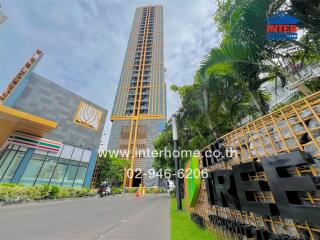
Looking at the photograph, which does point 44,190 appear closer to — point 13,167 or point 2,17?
point 13,167

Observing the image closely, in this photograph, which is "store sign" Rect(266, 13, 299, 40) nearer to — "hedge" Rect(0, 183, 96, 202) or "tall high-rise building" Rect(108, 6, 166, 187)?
"hedge" Rect(0, 183, 96, 202)

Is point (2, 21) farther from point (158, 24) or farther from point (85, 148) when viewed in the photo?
point (158, 24)

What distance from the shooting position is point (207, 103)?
6.84 m

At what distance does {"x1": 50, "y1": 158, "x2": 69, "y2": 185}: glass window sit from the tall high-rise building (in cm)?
2084

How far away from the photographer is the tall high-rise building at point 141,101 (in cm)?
4588

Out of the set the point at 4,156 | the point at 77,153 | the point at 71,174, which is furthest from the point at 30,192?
the point at 77,153

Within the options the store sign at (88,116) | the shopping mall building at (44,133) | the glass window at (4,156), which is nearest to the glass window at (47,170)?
the shopping mall building at (44,133)

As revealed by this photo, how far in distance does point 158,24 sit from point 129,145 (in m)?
50.4

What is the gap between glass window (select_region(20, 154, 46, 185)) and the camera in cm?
1838

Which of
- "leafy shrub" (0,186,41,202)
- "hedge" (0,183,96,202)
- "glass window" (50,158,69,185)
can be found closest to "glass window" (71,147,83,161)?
"glass window" (50,158,69,185)

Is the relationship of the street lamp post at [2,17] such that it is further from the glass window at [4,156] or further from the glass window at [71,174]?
the glass window at [71,174]

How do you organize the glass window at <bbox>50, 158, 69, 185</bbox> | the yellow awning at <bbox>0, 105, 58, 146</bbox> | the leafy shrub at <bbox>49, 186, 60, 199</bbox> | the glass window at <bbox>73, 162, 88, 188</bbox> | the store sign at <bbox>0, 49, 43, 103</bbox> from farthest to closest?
the glass window at <bbox>73, 162, 88, 188</bbox> → the glass window at <bbox>50, 158, 69, 185</bbox> → the store sign at <bbox>0, 49, 43, 103</bbox> → the leafy shrub at <bbox>49, 186, 60, 199</bbox> → the yellow awning at <bbox>0, 105, 58, 146</bbox>

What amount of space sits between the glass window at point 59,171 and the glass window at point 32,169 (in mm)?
1951

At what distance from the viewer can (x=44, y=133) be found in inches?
772
